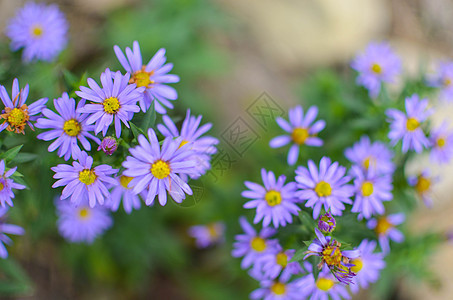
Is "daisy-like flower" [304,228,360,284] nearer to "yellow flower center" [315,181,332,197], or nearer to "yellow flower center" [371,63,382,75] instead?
"yellow flower center" [315,181,332,197]

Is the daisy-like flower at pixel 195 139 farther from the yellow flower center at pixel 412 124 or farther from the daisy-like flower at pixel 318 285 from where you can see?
the yellow flower center at pixel 412 124

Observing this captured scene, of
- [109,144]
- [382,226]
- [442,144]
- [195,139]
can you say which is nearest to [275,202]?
[195,139]

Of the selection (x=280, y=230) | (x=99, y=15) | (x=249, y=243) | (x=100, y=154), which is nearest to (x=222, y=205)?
(x=249, y=243)

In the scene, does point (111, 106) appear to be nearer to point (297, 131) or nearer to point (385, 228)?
point (297, 131)

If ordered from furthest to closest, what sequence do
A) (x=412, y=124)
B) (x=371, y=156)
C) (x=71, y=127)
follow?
(x=371, y=156) < (x=412, y=124) < (x=71, y=127)

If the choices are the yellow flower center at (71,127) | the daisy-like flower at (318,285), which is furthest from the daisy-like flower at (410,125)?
the yellow flower center at (71,127)

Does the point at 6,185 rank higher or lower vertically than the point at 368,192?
higher

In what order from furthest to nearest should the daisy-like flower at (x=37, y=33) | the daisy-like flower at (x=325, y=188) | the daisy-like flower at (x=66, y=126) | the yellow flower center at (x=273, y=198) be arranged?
the daisy-like flower at (x=37, y=33)
the yellow flower center at (x=273, y=198)
the daisy-like flower at (x=325, y=188)
the daisy-like flower at (x=66, y=126)
